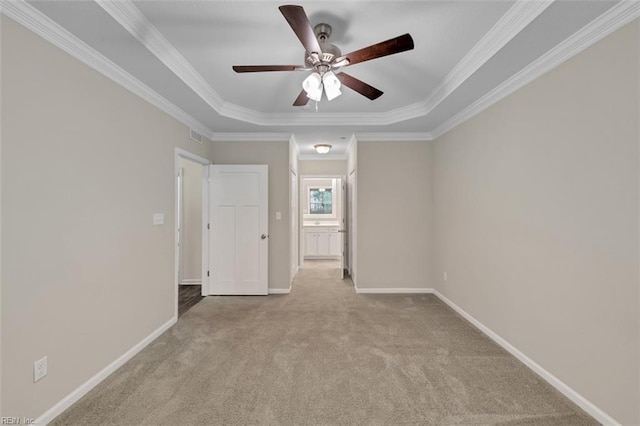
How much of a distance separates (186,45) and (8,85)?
3.81 ft

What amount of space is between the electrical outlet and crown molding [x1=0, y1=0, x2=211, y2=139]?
201 cm

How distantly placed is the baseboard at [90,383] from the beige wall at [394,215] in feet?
9.58

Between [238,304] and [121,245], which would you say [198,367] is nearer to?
[121,245]

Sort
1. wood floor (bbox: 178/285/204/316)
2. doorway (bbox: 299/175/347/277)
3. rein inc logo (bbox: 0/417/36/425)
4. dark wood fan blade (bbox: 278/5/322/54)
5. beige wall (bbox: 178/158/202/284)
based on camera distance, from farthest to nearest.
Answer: doorway (bbox: 299/175/347/277), beige wall (bbox: 178/158/202/284), wood floor (bbox: 178/285/204/316), rein inc logo (bbox: 0/417/36/425), dark wood fan blade (bbox: 278/5/322/54)

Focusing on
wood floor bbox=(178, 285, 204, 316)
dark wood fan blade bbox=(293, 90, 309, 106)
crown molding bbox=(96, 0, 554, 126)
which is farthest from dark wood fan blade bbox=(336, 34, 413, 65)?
wood floor bbox=(178, 285, 204, 316)

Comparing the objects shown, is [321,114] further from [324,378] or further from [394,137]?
[324,378]

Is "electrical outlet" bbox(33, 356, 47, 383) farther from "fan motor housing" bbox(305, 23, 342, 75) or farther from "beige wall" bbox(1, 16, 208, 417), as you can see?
"fan motor housing" bbox(305, 23, 342, 75)

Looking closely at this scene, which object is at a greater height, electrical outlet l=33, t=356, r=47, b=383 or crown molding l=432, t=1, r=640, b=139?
crown molding l=432, t=1, r=640, b=139

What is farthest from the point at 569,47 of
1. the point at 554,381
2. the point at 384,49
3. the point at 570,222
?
the point at 554,381

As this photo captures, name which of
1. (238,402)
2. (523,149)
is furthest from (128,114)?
(523,149)

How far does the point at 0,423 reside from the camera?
1561 millimetres

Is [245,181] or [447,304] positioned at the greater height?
[245,181]

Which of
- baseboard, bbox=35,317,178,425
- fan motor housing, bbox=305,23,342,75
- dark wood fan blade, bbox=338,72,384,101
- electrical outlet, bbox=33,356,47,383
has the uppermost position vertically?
fan motor housing, bbox=305,23,342,75

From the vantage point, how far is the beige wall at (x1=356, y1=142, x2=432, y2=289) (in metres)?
4.52
